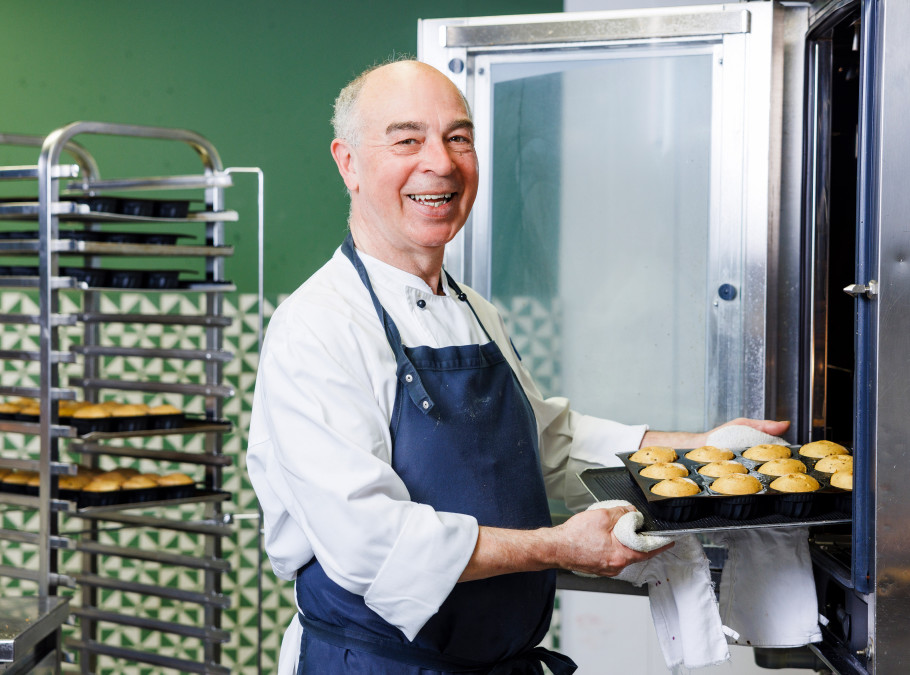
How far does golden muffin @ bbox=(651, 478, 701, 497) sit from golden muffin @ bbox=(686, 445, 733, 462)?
0.72 feet

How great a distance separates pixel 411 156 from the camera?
1643 mm

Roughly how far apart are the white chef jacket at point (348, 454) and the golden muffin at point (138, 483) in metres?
1.35

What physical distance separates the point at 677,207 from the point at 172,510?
252cm

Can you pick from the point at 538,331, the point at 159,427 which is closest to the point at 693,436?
the point at 538,331

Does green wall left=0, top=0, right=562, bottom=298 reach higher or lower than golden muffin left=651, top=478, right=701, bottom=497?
higher

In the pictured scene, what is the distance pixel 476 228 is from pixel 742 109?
76 cm

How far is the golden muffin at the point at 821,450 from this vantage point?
1803 millimetres

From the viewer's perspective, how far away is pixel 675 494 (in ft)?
5.09

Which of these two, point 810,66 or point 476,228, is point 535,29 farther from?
point 810,66

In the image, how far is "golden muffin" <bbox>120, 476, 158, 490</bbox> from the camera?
2871mm

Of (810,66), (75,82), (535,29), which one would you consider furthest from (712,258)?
Result: (75,82)

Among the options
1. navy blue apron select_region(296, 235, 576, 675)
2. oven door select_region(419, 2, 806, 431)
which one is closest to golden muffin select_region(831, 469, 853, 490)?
navy blue apron select_region(296, 235, 576, 675)

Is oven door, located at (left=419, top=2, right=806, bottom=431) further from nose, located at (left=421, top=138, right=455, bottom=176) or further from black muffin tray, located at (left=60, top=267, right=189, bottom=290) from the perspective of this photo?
black muffin tray, located at (left=60, top=267, right=189, bottom=290)

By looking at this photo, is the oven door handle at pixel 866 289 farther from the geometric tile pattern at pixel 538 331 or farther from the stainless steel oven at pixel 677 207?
the geometric tile pattern at pixel 538 331
